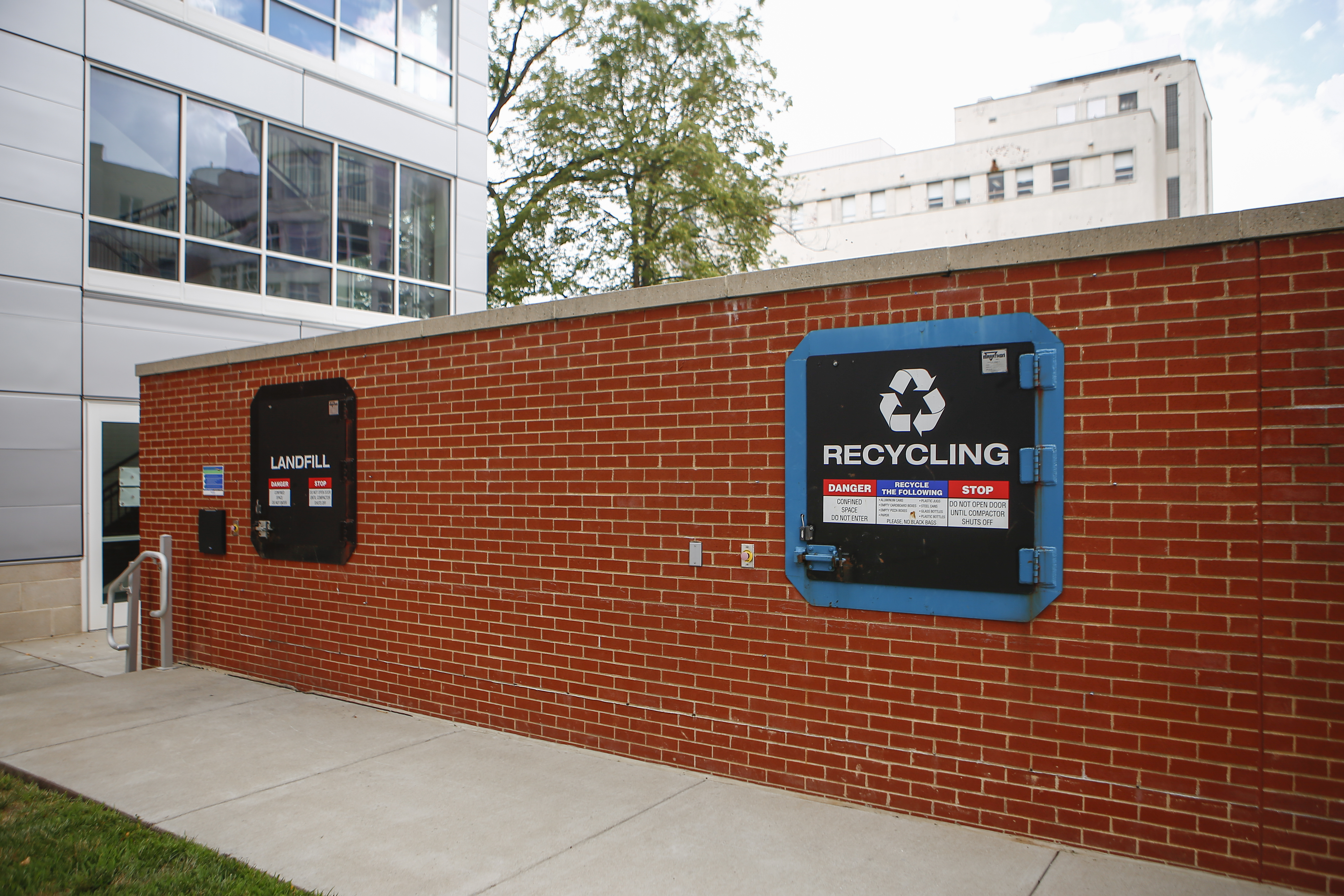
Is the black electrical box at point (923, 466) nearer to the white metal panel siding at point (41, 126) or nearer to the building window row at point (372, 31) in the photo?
the white metal panel siding at point (41, 126)

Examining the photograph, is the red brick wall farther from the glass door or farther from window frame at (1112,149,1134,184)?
window frame at (1112,149,1134,184)

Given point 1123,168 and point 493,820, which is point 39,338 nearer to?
point 493,820

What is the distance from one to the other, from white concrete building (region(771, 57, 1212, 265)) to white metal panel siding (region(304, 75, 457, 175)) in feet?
108

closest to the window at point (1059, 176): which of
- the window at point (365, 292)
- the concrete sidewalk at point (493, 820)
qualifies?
the window at point (365, 292)

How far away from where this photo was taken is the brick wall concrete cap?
3672 millimetres

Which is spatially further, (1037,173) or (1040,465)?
(1037,173)

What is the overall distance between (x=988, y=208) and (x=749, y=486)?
4944 centimetres

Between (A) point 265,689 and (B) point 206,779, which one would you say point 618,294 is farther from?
(A) point 265,689

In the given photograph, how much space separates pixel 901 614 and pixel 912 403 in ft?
3.52

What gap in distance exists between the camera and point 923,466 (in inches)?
175

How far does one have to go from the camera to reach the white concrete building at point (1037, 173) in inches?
1827

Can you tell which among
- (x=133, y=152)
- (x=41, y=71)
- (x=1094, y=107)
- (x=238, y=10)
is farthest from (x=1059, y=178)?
(x=41, y=71)

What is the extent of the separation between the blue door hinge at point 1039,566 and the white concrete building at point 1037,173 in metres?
43.0

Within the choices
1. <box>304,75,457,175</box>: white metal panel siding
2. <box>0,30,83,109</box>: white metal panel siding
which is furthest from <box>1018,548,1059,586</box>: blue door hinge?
<box>304,75,457,175</box>: white metal panel siding
